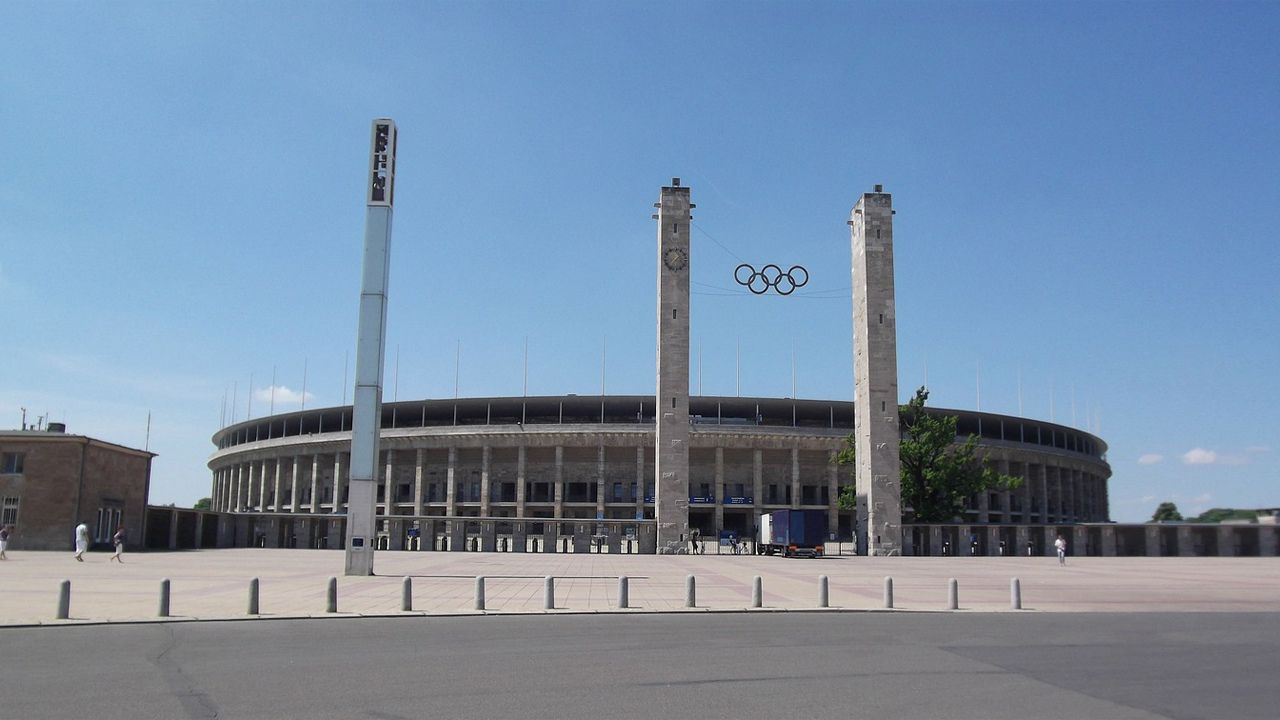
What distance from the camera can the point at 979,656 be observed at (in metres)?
14.0

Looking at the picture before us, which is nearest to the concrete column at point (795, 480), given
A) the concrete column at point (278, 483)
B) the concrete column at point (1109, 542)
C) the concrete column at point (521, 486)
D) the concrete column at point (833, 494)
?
the concrete column at point (833, 494)

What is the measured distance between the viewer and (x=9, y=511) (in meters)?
45.7

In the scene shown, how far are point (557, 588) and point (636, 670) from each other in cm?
1594

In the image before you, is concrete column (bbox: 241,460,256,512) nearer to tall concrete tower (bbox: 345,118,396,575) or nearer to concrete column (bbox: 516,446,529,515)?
concrete column (bbox: 516,446,529,515)

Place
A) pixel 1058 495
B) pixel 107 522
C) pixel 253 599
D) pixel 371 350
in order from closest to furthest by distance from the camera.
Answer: pixel 253 599, pixel 371 350, pixel 107 522, pixel 1058 495

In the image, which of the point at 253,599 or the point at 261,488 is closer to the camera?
the point at 253,599

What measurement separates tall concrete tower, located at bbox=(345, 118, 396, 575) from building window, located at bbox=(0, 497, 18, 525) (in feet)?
76.1

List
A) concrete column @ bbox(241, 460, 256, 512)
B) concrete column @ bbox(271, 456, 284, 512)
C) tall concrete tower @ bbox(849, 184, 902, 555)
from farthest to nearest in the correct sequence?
concrete column @ bbox(241, 460, 256, 512) < concrete column @ bbox(271, 456, 284, 512) < tall concrete tower @ bbox(849, 184, 902, 555)

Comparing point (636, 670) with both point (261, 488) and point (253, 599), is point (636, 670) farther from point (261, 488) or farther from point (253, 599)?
point (261, 488)

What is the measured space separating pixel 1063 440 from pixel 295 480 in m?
86.2

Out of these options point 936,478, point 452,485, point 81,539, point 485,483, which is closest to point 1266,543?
point 936,478

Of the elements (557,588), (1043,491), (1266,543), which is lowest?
(557,588)

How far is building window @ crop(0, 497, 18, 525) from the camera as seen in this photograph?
150 feet

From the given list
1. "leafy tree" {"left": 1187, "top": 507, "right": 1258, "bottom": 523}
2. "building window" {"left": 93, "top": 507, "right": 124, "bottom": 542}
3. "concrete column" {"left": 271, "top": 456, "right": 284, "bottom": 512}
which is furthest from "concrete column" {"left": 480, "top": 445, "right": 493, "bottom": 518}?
"leafy tree" {"left": 1187, "top": 507, "right": 1258, "bottom": 523}
